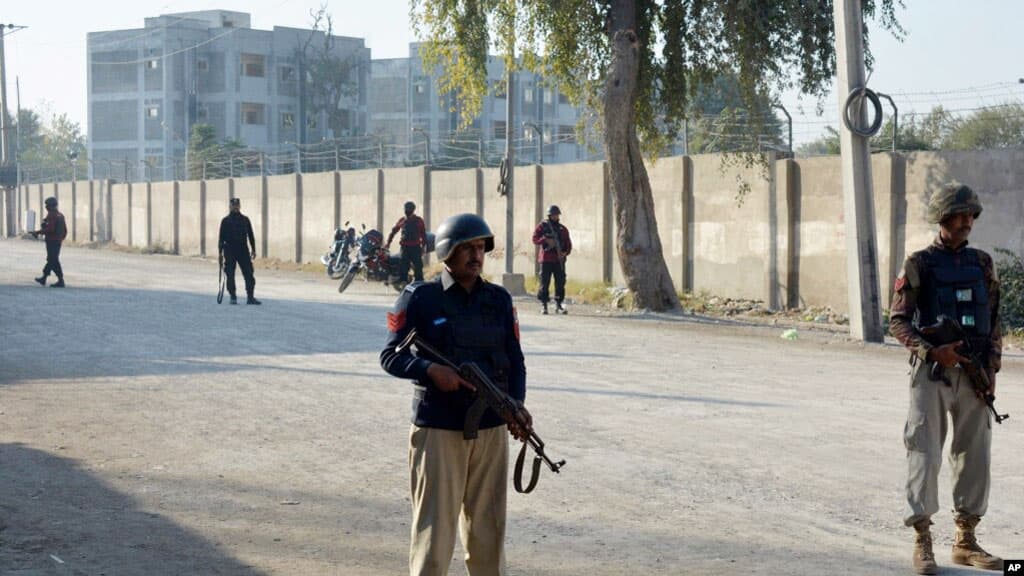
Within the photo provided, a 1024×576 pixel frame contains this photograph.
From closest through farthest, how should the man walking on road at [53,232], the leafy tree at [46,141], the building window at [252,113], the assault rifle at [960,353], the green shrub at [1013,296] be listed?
the assault rifle at [960,353], the green shrub at [1013,296], the man walking on road at [53,232], the building window at [252,113], the leafy tree at [46,141]

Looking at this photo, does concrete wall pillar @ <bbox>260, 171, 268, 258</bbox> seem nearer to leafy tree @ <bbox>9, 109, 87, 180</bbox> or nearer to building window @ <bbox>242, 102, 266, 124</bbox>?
building window @ <bbox>242, 102, 266, 124</bbox>

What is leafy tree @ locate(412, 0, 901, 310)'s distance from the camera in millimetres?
22203

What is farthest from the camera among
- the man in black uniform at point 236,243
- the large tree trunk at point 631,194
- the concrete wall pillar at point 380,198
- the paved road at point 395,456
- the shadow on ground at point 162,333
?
the concrete wall pillar at point 380,198

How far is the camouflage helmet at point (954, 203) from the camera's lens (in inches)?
264

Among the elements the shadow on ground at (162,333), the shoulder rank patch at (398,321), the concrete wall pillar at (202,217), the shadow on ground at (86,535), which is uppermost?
the concrete wall pillar at (202,217)

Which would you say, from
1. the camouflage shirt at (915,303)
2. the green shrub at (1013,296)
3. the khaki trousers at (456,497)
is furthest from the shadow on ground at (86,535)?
the green shrub at (1013,296)

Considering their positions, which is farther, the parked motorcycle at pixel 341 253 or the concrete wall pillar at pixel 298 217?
the concrete wall pillar at pixel 298 217

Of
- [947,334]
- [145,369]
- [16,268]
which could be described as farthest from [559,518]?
[16,268]

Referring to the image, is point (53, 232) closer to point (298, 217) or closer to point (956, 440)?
point (298, 217)

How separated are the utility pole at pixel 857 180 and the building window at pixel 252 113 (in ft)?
221

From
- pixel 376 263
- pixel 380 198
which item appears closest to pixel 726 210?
pixel 376 263

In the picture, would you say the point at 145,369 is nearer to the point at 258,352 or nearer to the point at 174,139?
the point at 258,352

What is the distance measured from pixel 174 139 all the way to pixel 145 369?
68.7m

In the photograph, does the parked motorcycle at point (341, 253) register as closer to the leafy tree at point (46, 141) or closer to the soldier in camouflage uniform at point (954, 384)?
the soldier in camouflage uniform at point (954, 384)
